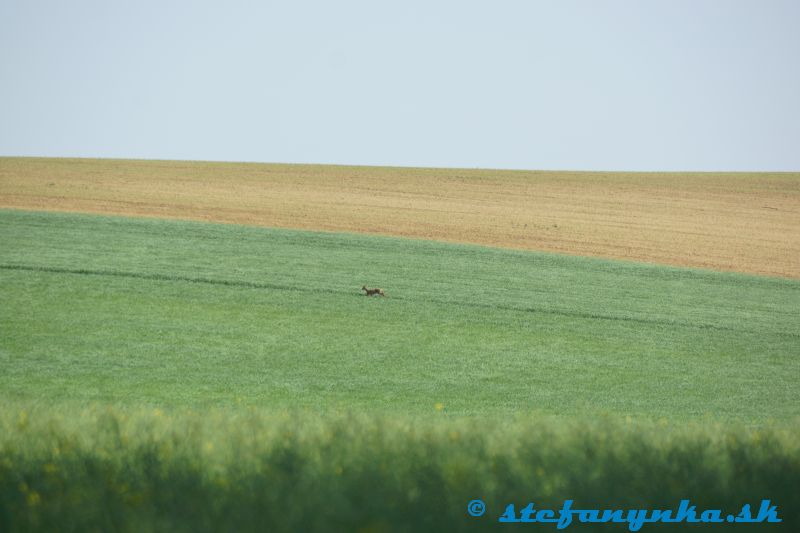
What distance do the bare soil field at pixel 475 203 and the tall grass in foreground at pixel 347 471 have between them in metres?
20.1

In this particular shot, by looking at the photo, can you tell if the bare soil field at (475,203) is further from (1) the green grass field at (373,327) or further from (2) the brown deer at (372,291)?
(2) the brown deer at (372,291)

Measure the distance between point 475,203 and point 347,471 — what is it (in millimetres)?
31209

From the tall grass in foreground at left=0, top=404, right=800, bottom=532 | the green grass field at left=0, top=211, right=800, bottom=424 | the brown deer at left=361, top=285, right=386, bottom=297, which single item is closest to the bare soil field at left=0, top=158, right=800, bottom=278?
the green grass field at left=0, top=211, right=800, bottom=424

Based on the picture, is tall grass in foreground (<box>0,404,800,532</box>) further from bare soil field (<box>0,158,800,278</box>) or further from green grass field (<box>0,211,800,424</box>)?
bare soil field (<box>0,158,800,278</box>)

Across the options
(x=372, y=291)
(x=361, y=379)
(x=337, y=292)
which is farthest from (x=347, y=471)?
(x=337, y=292)

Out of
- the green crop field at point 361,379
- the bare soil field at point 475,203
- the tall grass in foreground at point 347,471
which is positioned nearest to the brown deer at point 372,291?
the green crop field at point 361,379

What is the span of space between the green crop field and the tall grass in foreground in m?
0.02

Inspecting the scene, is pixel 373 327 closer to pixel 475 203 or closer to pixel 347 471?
pixel 347 471

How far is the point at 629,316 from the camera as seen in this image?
16922 mm

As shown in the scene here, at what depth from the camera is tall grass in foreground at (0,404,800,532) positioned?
160 inches

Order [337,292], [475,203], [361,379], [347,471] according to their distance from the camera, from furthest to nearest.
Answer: [475,203]
[337,292]
[361,379]
[347,471]

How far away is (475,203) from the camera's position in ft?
116

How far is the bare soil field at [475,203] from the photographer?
26.9 m

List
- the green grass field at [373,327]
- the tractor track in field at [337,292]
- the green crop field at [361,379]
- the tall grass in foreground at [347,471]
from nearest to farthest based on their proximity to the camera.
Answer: the tall grass in foreground at [347,471]
the green crop field at [361,379]
the green grass field at [373,327]
the tractor track in field at [337,292]
